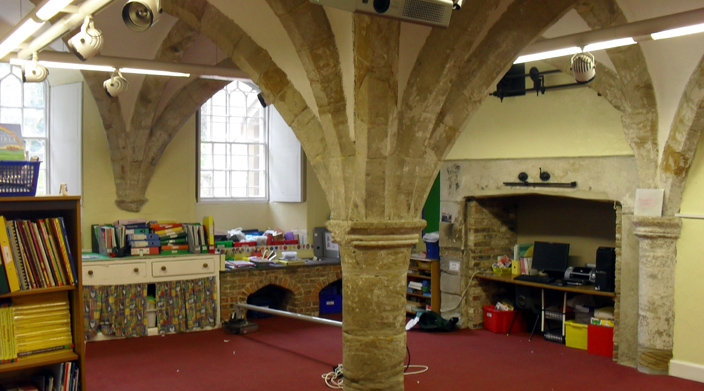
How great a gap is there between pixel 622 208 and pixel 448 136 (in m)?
4.01

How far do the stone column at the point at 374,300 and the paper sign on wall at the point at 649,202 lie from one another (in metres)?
3.95

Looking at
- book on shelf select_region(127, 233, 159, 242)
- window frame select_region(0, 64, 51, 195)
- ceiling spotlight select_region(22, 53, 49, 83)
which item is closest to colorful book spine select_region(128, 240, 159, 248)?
book on shelf select_region(127, 233, 159, 242)

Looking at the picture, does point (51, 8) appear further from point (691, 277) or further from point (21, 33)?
point (691, 277)

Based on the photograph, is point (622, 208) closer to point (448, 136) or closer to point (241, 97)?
point (448, 136)

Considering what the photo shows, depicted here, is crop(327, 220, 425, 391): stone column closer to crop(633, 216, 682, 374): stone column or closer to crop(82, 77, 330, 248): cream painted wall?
crop(633, 216, 682, 374): stone column

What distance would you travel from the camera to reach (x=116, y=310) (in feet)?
28.9

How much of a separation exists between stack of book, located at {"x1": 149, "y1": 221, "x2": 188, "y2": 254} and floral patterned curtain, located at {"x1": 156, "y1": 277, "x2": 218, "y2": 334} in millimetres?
535

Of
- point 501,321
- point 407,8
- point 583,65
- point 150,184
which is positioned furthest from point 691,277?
point 150,184

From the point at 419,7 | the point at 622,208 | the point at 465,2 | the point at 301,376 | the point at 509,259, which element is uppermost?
the point at 465,2

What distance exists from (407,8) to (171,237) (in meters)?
6.92

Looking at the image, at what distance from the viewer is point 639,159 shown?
7512mm

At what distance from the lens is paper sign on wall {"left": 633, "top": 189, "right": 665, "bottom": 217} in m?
7.26

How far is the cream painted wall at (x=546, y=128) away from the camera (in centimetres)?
801

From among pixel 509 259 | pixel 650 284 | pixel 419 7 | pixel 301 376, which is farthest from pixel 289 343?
pixel 419 7
